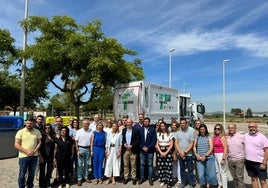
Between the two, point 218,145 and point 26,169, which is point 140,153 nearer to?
point 218,145

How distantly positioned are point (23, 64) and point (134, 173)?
9356 millimetres

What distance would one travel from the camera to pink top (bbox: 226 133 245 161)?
24.6 ft

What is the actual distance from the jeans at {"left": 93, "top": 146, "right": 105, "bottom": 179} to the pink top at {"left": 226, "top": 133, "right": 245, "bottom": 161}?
360cm

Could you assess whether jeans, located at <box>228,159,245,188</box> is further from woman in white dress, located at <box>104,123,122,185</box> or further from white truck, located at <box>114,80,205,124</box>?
white truck, located at <box>114,80,205,124</box>

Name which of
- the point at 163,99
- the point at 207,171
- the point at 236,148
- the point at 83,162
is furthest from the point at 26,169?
the point at 163,99

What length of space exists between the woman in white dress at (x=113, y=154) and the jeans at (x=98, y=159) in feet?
0.48


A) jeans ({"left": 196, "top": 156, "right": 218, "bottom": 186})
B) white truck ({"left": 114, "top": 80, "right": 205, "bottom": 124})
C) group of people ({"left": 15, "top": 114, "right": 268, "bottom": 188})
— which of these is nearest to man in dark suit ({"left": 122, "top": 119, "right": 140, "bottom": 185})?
group of people ({"left": 15, "top": 114, "right": 268, "bottom": 188})

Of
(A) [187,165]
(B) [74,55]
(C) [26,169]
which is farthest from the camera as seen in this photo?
(B) [74,55]

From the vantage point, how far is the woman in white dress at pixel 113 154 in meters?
9.09

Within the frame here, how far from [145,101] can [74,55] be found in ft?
12.5

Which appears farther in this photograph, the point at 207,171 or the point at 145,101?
the point at 145,101

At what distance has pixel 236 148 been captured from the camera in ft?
24.7

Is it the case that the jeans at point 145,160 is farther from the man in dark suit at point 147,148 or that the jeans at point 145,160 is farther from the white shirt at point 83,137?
the white shirt at point 83,137

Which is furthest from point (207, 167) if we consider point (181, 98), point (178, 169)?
point (181, 98)
